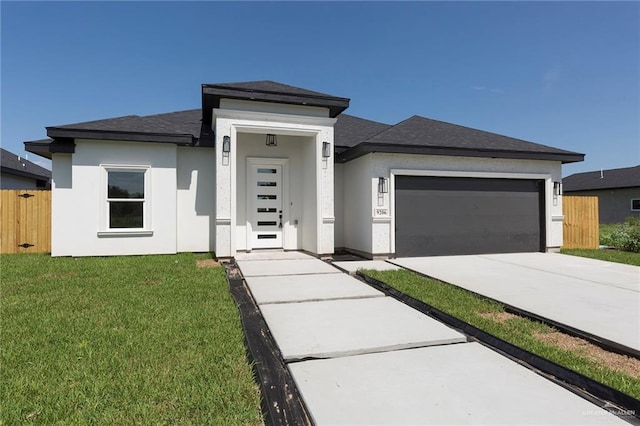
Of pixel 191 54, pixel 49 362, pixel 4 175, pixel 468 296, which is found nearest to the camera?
pixel 49 362

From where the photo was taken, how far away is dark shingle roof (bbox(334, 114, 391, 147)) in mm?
10683

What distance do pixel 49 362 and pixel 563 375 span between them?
4224 millimetres

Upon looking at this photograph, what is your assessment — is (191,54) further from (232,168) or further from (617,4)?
(617,4)

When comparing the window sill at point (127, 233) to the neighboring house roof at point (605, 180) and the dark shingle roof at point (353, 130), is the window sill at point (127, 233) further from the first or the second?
the neighboring house roof at point (605, 180)

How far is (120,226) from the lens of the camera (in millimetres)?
8945

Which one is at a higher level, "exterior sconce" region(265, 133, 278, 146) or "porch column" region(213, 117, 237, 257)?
"exterior sconce" region(265, 133, 278, 146)

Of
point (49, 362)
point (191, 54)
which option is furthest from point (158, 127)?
point (49, 362)

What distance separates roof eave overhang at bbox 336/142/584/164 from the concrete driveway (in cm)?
290

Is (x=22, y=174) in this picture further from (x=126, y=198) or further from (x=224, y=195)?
(x=224, y=195)

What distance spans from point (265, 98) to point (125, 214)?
16.8 ft

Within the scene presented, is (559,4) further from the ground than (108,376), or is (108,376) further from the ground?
(559,4)

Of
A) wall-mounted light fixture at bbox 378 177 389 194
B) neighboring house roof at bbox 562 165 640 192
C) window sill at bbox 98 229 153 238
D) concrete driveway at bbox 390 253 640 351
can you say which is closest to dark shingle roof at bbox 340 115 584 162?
wall-mounted light fixture at bbox 378 177 389 194

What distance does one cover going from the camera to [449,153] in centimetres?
901

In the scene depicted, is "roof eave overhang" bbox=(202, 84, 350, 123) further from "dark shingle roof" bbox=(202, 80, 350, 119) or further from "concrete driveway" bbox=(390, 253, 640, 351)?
"concrete driveway" bbox=(390, 253, 640, 351)
